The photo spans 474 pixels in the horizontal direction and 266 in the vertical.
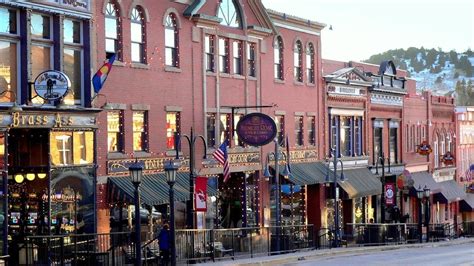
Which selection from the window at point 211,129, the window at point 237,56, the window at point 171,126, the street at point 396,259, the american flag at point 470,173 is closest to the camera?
the street at point 396,259

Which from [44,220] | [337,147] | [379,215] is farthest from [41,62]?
[379,215]

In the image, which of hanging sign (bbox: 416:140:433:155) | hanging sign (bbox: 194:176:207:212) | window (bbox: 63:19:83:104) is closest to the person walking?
hanging sign (bbox: 194:176:207:212)

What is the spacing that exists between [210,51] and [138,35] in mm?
5145

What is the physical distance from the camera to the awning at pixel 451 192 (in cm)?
6338

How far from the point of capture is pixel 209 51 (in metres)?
38.7

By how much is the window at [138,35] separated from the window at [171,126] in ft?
8.79

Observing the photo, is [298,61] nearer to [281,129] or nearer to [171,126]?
[281,129]

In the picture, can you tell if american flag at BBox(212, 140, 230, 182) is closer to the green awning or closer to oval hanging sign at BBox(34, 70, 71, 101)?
the green awning

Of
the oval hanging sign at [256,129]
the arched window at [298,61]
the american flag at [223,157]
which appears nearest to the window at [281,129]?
the arched window at [298,61]

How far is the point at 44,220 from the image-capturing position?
99.0ft

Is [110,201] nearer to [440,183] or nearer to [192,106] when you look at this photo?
[192,106]

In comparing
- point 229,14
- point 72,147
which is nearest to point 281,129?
point 229,14

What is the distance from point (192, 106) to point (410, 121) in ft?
86.1

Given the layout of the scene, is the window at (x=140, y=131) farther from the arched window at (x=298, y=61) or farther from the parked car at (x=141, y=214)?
the arched window at (x=298, y=61)
